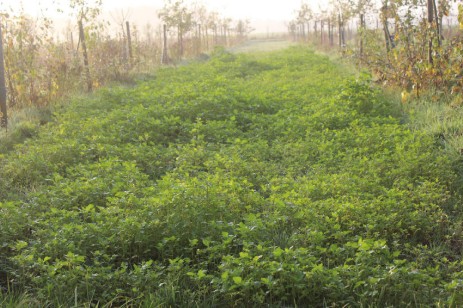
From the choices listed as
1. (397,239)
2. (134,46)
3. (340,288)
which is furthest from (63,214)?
(134,46)

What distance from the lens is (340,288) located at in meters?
3.33

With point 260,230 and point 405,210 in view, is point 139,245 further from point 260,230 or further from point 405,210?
point 405,210

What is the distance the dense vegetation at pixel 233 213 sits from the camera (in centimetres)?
344

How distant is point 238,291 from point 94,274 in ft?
3.58

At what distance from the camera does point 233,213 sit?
15.1ft

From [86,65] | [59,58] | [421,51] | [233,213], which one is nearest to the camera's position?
[233,213]

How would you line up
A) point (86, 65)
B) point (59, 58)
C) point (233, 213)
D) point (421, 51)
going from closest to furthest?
1. point (233, 213)
2. point (421, 51)
3. point (59, 58)
4. point (86, 65)

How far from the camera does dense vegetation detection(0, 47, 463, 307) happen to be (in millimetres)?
3439

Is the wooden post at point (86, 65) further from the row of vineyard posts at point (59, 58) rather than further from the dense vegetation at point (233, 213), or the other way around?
the dense vegetation at point (233, 213)

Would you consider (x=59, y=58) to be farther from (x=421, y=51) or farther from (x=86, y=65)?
(x=421, y=51)

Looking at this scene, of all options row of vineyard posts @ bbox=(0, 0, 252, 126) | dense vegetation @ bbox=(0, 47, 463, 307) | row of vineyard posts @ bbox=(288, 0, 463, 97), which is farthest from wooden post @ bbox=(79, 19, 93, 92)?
row of vineyard posts @ bbox=(288, 0, 463, 97)

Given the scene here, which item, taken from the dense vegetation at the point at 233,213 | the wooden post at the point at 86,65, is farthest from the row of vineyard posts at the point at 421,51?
the wooden post at the point at 86,65

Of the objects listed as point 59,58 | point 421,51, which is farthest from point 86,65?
point 421,51

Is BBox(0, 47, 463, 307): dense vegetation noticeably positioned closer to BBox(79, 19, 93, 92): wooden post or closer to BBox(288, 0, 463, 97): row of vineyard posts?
BBox(288, 0, 463, 97): row of vineyard posts
